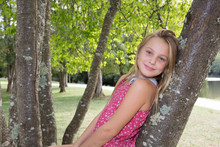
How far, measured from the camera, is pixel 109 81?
39125 millimetres

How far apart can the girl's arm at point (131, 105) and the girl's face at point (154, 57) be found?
189 mm

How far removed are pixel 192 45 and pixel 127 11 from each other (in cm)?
572

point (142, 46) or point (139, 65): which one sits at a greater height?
point (142, 46)

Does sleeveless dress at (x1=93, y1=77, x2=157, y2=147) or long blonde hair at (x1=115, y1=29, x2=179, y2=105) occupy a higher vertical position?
long blonde hair at (x1=115, y1=29, x2=179, y2=105)

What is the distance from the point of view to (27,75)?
6.32ft

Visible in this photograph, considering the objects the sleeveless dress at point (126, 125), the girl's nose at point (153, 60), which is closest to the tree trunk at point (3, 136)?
the sleeveless dress at point (126, 125)

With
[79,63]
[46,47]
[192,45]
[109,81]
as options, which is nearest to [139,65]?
[192,45]

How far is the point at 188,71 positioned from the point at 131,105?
567 mm

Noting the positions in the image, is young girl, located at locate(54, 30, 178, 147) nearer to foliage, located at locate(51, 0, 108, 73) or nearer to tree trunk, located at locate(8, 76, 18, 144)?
tree trunk, located at locate(8, 76, 18, 144)

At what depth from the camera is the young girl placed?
1.79 metres

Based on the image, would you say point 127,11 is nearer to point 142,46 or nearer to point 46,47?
point 46,47

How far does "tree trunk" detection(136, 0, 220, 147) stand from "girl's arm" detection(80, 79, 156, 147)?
0.24 meters

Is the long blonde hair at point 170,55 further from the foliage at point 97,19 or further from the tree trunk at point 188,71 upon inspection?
the foliage at point 97,19

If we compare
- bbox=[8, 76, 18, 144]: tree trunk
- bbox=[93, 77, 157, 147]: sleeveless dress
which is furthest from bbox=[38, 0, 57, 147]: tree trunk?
bbox=[93, 77, 157, 147]: sleeveless dress
